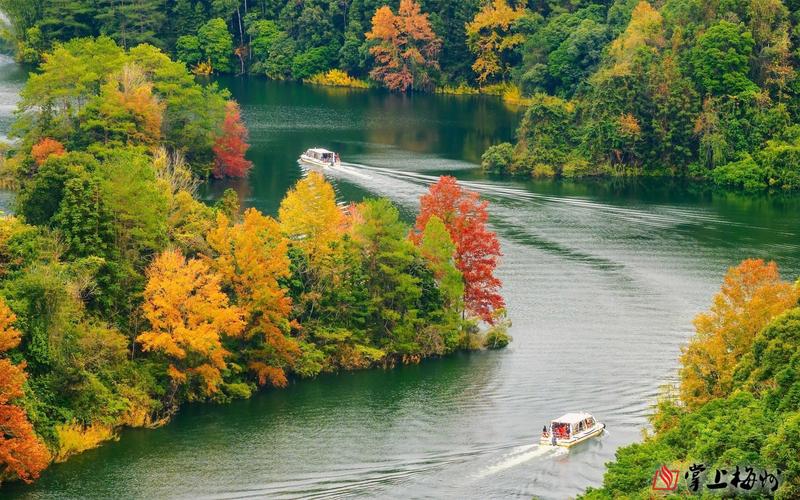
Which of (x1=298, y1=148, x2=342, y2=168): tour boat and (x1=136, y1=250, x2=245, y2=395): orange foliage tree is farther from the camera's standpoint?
(x1=298, y1=148, x2=342, y2=168): tour boat

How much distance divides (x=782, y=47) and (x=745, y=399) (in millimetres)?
75161

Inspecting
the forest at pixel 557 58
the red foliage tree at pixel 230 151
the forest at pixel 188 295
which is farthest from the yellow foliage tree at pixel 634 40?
the forest at pixel 188 295

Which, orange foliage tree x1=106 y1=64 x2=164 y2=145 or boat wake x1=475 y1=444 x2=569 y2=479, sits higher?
orange foliage tree x1=106 y1=64 x2=164 y2=145

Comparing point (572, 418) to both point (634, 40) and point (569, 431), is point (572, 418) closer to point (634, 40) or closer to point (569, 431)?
point (569, 431)

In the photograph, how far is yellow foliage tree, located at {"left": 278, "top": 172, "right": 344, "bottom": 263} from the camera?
74.1 metres

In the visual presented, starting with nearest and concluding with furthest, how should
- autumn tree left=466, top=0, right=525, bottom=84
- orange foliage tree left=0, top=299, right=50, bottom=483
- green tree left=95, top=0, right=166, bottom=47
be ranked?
orange foliage tree left=0, top=299, right=50, bottom=483 → autumn tree left=466, top=0, right=525, bottom=84 → green tree left=95, top=0, right=166, bottom=47

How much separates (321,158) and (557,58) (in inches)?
1472

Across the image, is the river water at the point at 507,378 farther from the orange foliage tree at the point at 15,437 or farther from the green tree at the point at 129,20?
the green tree at the point at 129,20

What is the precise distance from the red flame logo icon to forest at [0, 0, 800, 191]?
235 feet

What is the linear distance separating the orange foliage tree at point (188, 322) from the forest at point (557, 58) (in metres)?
53.5

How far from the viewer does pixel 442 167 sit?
11600 centimetres

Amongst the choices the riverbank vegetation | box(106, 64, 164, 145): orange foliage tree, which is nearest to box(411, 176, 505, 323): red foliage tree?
the riverbank vegetation

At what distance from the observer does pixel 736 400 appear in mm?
50500

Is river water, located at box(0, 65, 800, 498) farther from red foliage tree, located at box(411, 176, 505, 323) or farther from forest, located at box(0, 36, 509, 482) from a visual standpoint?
red foliage tree, located at box(411, 176, 505, 323)
